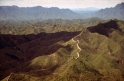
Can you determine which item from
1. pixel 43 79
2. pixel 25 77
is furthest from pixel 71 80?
pixel 25 77

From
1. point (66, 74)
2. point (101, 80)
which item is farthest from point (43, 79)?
point (101, 80)

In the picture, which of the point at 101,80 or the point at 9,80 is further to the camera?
the point at 101,80

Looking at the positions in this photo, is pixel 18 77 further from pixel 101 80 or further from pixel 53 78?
pixel 101 80

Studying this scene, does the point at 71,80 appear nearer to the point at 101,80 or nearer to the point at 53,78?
the point at 53,78

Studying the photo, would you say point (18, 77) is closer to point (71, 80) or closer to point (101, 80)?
point (71, 80)

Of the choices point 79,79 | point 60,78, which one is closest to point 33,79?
point 60,78

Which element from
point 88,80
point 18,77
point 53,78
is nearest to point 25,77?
point 18,77

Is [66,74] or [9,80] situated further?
[66,74]
